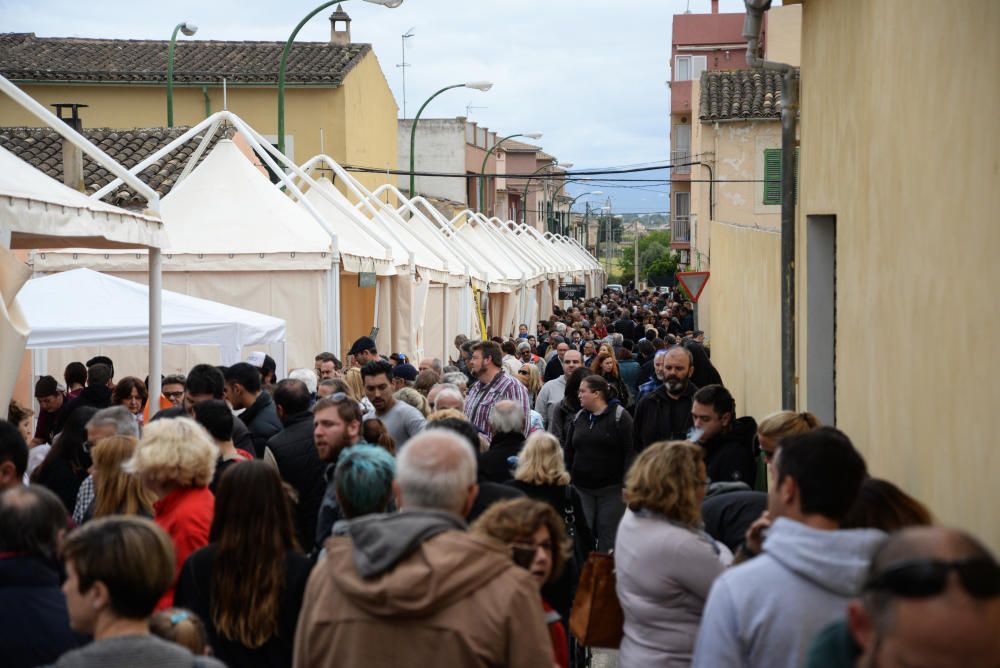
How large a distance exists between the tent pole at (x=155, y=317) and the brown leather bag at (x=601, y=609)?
18.4 feet

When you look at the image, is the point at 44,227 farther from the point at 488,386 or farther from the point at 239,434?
the point at 488,386

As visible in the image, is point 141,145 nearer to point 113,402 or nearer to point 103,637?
point 113,402

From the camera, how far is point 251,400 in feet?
28.9

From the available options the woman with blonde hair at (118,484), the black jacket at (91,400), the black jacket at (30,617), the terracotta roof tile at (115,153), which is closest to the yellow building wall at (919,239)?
the black jacket at (30,617)

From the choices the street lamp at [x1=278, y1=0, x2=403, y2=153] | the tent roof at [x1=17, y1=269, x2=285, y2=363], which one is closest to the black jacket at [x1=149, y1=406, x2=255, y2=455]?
the tent roof at [x1=17, y1=269, x2=285, y2=363]

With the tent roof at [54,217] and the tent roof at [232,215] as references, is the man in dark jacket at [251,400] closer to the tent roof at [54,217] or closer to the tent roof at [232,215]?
the tent roof at [54,217]

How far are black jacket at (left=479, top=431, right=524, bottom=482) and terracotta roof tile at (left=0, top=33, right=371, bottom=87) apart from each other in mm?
35411

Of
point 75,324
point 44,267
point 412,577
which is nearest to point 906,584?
point 412,577

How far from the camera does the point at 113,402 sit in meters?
9.84

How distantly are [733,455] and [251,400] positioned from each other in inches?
131

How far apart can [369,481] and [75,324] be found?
319 inches

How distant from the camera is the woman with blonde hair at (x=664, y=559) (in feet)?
15.4

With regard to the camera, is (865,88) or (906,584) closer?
(906,584)

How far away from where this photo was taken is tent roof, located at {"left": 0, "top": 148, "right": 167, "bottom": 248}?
748 centimetres
